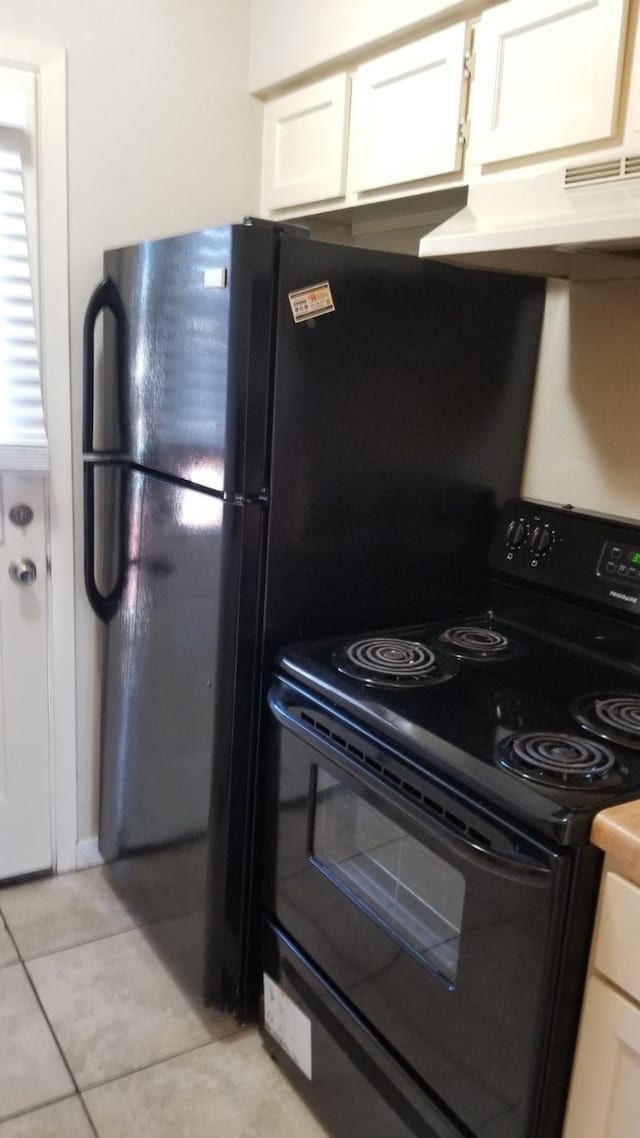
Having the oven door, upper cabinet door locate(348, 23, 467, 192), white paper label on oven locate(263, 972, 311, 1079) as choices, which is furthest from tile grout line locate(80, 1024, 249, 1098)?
upper cabinet door locate(348, 23, 467, 192)

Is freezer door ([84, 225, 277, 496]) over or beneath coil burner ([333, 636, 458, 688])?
over

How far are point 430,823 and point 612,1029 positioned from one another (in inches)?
13.4

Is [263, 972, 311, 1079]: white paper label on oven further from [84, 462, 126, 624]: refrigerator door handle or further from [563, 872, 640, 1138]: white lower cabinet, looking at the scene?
[84, 462, 126, 624]: refrigerator door handle

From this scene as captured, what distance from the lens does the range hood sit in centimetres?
122

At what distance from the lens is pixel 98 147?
7.09ft

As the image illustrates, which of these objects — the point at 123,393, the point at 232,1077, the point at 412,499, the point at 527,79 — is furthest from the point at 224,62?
the point at 232,1077

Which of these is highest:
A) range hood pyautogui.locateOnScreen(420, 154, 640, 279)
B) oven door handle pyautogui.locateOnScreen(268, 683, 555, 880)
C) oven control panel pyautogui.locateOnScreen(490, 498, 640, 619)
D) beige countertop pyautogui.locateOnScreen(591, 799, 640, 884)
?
range hood pyautogui.locateOnScreen(420, 154, 640, 279)

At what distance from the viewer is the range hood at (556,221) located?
1.22 metres

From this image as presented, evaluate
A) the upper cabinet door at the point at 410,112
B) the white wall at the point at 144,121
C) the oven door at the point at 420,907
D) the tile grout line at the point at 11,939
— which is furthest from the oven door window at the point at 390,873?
the upper cabinet door at the point at 410,112

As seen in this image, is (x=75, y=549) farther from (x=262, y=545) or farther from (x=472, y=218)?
(x=472, y=218)

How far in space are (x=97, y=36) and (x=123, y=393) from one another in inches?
33.3

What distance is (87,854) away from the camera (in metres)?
2.52

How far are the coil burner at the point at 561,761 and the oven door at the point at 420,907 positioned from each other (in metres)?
0.09

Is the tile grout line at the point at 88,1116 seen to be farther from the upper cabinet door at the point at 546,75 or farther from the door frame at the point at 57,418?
the upper cabinet door at the point at 546,75
